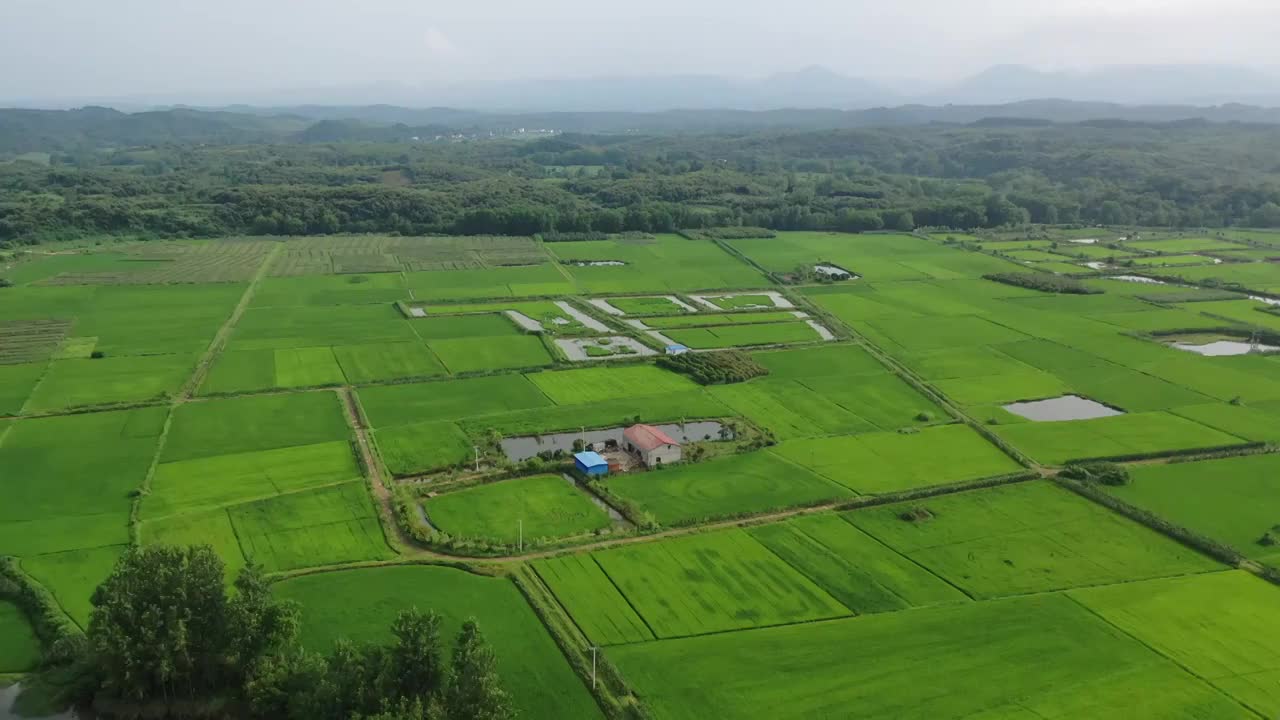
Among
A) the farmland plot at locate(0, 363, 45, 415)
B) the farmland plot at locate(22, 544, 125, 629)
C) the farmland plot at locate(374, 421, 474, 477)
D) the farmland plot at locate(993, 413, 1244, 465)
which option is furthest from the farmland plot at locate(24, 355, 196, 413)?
the farmland plot at locate(993, 413, 1244, 465)

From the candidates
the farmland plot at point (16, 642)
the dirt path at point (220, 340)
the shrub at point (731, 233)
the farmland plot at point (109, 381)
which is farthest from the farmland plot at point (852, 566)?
the shrub at point (731, 233)

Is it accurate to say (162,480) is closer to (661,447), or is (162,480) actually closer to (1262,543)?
(661,447)

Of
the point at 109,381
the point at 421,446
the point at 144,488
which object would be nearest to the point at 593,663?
the point at 421,446

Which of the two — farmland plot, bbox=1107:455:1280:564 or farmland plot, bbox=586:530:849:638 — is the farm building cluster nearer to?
farmland plot, bbox=586:530:849:638

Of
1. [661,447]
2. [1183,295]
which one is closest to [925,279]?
[1183,295]

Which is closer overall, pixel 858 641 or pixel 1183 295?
pixel 858 641

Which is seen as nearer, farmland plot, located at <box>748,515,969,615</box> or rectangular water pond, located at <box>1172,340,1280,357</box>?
farmland plot, located at <box>748,515,969,615</box>
